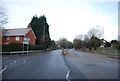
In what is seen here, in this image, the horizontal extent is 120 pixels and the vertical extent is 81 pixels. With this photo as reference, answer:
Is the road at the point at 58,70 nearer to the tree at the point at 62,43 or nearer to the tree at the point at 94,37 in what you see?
the tree at the point at 94,37

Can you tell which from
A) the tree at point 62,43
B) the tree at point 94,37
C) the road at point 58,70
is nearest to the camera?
the road at point 58,70

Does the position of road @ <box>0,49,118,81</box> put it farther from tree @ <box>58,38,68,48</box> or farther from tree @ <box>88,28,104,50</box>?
tree @ <box>58,38,68,48</box>

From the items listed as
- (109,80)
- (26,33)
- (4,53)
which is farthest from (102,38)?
(109,80)

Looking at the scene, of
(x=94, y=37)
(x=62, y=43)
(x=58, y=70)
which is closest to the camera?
(x=58, y=70)

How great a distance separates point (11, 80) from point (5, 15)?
20.1 meters

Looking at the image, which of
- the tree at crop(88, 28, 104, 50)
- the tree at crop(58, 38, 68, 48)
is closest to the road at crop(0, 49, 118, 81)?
the tree at crop(88, 28, 104, 50)

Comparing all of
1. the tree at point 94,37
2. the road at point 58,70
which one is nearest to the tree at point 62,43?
the tree at point 94,37

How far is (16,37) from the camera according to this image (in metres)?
39.6

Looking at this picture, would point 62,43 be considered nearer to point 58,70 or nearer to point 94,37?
point 94,37

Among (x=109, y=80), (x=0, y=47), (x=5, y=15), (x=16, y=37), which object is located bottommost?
Result: (x=109, y=80)

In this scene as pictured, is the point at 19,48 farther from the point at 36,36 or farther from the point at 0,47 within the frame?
the point at 36,36

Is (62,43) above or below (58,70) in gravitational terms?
above

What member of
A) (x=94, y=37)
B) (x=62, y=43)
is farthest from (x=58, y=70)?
(x=62, y=43)

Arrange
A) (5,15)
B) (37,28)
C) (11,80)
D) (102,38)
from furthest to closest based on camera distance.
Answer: (102,38), (37,28), (5,15), (11,80)
